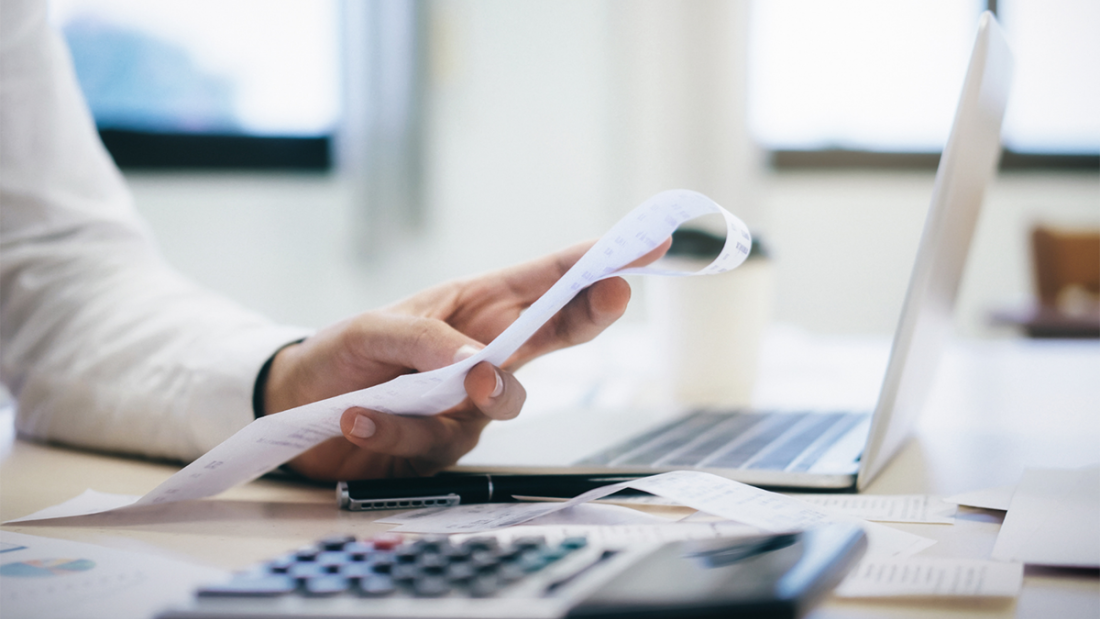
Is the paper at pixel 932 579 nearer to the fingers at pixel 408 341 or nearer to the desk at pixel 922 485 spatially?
the desk at pixel 922 485

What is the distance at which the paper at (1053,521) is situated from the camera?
34cm

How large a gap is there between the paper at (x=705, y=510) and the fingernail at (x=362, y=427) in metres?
0.05

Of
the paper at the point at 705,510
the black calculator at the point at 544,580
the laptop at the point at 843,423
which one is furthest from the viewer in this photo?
the laptop at the point at 843,423

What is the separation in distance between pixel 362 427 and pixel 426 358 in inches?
2.0

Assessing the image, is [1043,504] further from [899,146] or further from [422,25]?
[899,146]

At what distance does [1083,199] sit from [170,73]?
9.63 feet

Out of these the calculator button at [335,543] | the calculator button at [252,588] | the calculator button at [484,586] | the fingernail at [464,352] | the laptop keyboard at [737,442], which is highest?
the fingernail at [464,352]

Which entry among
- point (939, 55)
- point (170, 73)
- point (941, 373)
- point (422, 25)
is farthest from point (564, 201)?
point (941, 373)

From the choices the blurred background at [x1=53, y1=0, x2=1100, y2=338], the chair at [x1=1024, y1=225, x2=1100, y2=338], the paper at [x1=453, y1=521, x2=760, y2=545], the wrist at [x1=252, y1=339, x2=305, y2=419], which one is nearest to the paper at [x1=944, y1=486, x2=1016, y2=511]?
the paper at [x1=453, y1=521, x2=760, y2=545]

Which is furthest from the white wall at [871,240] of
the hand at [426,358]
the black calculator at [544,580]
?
the black calculator at [544,580]

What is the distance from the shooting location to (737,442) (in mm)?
581

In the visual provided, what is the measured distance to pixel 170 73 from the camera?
2.23 metres

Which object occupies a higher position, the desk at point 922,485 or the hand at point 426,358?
the hand at point 426,358

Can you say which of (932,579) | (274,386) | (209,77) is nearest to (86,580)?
(274,386)
